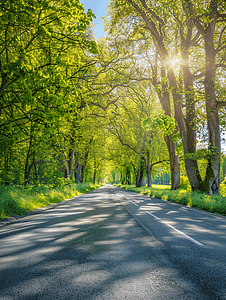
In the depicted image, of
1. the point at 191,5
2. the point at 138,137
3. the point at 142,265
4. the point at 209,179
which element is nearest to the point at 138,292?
the point at 142,265

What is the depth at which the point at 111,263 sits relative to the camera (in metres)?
3.09

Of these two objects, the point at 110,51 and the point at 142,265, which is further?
the point at 110,51

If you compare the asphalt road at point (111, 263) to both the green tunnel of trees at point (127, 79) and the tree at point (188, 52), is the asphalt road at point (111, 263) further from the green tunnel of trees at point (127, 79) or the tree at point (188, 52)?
the tree at point (188, 52)

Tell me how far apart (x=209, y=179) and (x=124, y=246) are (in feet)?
31.9

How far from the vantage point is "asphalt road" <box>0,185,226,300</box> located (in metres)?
2.32

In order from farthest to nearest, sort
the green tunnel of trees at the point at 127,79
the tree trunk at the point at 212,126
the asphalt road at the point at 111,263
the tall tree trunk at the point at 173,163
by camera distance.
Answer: the tall tree trunk at the point at 173,163
the tree trunk at the point at 212,126
the green tunnel of trees at the point at 127,79
the asphalt road at the point at 111,263

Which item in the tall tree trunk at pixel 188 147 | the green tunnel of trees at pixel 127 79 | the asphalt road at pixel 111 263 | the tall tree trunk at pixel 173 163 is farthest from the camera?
the tall tree trunk at pixel 173 163

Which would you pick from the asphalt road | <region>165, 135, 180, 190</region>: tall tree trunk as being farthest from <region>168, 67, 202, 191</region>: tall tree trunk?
the asphalt road

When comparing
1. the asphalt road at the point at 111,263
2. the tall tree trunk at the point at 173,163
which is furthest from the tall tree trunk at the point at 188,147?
the asphalt road at the point at 111,263

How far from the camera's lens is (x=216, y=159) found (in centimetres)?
1164

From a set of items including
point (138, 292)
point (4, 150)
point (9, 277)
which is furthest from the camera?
point (4, 150)

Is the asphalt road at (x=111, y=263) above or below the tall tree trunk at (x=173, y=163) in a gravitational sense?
below

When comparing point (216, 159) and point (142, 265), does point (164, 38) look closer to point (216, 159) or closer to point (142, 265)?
point (216, 159)

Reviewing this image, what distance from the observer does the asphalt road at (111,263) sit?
2.32 meters
